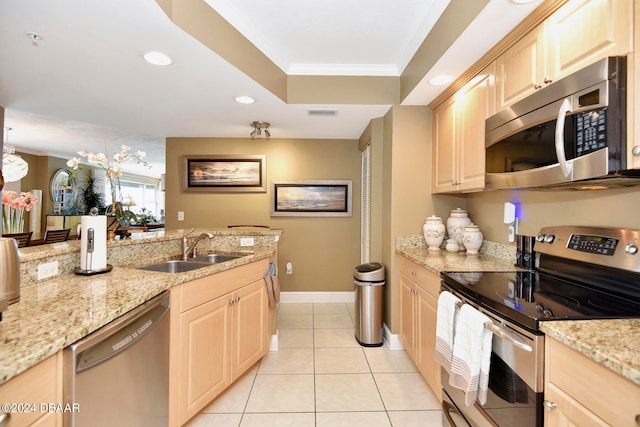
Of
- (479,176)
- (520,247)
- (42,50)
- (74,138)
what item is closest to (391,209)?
(479,176)

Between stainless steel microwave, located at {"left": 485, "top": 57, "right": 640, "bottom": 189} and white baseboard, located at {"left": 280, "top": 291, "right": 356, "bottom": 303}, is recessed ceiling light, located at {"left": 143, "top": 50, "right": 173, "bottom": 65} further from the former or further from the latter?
white baseboard, located at {"left": 280, "top": 291, "right": 356, "bottom": 303}

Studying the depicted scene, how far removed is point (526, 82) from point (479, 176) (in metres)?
0.60

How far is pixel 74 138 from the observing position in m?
5.02

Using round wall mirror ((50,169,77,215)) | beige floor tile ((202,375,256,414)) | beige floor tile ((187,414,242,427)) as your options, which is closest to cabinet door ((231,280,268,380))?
beige floor tile ((202,375,256,414))

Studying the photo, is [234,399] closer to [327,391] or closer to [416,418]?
[327,391]

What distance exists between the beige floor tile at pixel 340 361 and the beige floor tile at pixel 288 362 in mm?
77

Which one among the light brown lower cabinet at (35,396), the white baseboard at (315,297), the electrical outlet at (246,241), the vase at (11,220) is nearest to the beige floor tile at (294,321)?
the white baseboard at (315,297)

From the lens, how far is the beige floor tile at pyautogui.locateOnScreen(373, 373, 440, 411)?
183 centimetres

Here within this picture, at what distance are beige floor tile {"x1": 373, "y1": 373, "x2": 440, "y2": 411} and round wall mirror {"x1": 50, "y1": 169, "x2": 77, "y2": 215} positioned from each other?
7682 millimetres

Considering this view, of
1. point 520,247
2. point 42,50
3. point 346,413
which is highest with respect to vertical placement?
point 42,50

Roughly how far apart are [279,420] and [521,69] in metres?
2.39

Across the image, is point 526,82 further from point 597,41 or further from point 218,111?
point 218,111

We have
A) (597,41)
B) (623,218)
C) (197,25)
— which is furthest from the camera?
(197,25)

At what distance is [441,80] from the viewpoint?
2096 mm
